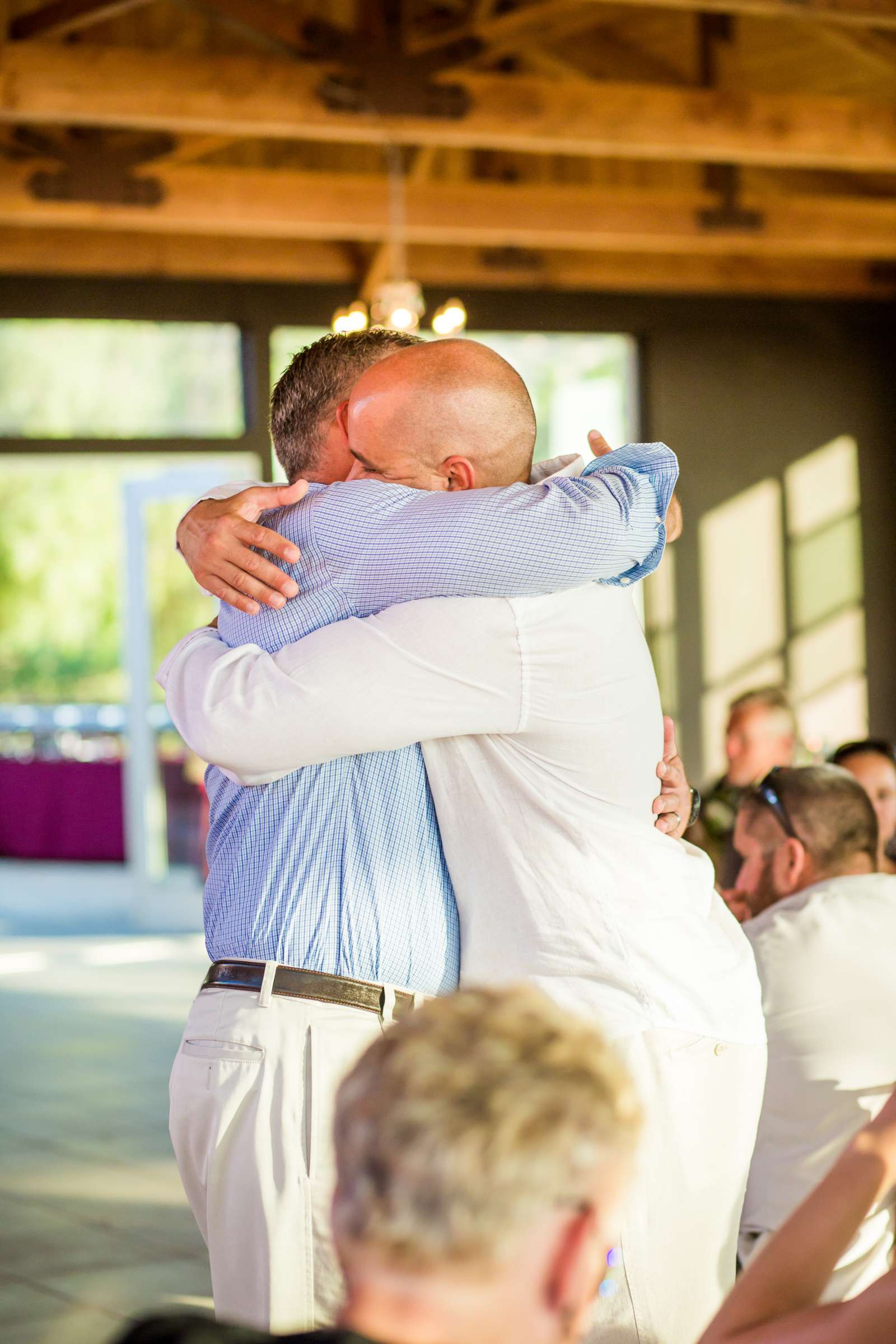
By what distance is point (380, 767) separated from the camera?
1.54 meters

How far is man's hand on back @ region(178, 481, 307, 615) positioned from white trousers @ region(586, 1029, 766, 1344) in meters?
0.54

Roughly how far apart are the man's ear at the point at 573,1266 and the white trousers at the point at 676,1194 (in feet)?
2.24

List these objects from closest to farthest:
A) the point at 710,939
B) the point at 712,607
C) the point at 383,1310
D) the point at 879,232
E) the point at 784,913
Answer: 1. the point at 383,1310
2. the point at 710,939
3. the point at 784,913
4. the point at 879,232
5. the point at 712,607

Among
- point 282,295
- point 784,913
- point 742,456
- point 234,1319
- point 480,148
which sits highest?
point 480,148

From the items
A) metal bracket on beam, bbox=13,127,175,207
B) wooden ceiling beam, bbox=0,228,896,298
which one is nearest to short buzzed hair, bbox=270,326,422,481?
metal bracket on beam, bbox=13,127,175,207

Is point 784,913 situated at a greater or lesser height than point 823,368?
lesser

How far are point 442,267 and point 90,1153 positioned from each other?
599 cm

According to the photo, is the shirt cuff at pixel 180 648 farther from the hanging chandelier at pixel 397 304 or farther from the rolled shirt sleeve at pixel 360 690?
the hanging chandelier at pixel 397 304

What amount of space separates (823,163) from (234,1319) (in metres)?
6.85

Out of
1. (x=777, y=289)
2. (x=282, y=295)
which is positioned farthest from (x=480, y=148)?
(x=777, y=289)

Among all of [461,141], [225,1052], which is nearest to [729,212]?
[461,141]

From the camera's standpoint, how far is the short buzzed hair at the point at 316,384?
5.68ft

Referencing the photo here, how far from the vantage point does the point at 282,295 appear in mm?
9117

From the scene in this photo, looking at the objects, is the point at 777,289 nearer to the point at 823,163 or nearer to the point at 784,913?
the point at 823,163
